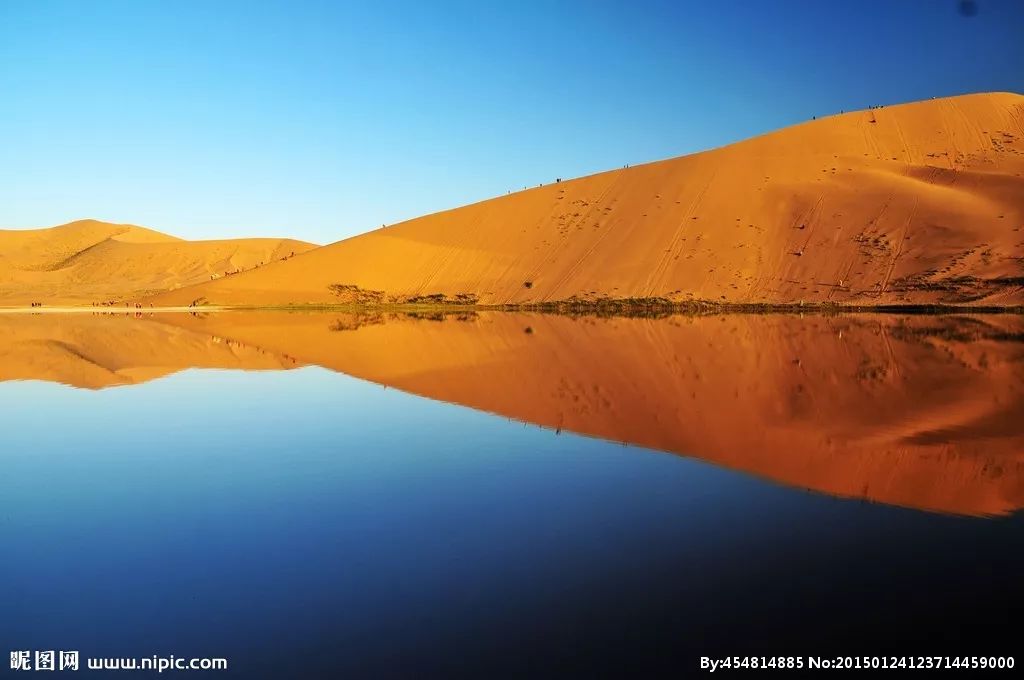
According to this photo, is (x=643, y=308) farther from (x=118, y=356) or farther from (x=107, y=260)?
(x=107, y=260)

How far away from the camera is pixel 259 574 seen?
17.7 feet

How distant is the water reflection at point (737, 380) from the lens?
8.55 m

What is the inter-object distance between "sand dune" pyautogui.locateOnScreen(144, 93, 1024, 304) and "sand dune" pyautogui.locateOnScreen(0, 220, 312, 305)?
138 feet

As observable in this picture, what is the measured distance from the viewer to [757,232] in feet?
180

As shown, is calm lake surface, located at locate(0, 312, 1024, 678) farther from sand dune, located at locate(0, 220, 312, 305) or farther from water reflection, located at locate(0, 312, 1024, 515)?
sand dune, located at locate(0, 220, 312, 305)

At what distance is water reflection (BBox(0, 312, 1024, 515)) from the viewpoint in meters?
8.55

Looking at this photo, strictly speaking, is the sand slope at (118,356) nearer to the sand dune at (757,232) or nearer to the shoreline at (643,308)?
the shoreline at (643,308)

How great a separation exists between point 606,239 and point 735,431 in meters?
52.2

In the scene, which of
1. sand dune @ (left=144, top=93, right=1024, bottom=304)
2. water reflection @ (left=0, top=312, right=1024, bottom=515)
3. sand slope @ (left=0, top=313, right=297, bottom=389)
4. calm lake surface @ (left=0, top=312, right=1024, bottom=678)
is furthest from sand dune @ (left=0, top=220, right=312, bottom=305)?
calm lake surface @ (left=0, top=312, right=1024, bottom=678)

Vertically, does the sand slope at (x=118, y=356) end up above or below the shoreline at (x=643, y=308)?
below

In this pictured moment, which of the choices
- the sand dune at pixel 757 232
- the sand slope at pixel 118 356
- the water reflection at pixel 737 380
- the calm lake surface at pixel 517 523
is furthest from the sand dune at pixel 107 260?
the calm lake surface at pixel 517 523

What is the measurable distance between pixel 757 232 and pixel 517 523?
52.4 m

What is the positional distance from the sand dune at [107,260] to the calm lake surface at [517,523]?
9468 cm

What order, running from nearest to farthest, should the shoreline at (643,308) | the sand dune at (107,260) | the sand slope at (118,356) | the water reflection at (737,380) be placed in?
the water reflection at (737,380), the sand slope at (118,356), the shoreline at (643,308), the sand dune at (107,260)
